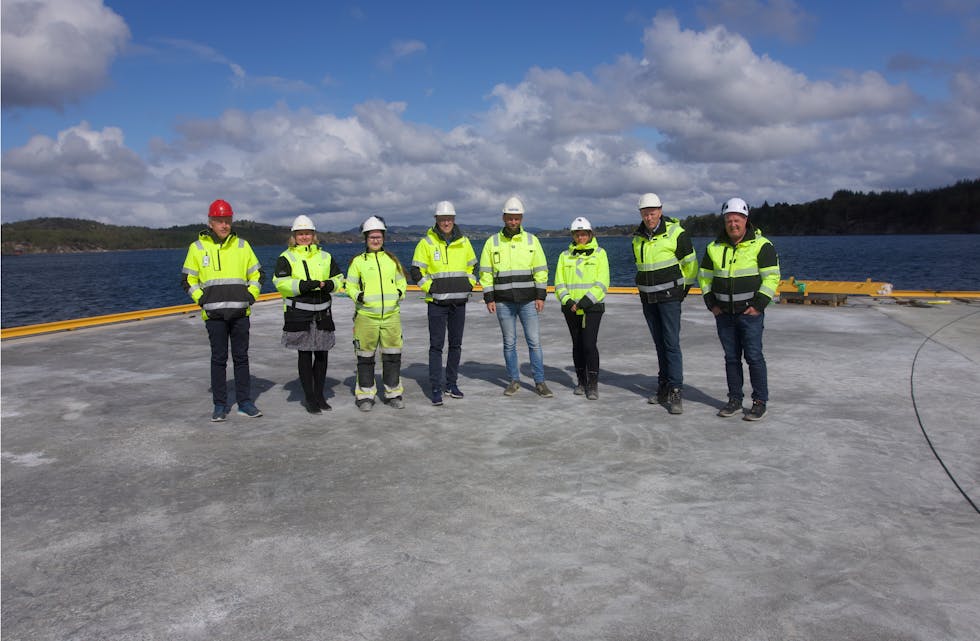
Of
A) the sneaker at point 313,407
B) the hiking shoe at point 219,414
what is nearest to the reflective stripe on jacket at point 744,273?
the sneaker at point 313,407

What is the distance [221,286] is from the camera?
586cm

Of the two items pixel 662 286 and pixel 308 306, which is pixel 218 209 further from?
pixel 662 286

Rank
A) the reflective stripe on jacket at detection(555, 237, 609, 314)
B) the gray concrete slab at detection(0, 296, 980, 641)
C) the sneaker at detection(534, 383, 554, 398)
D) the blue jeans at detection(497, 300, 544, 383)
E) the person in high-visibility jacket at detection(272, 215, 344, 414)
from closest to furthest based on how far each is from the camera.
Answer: the gray concrete slab at detection(0, 296, 980, 641), the person in high-visibility jacket at detection(272, 215, 344, 414), the reflective stripe on jacket at detection(555, 237, 609, 314), the sneaker at detection(534, 383, 554, 398), the blue jeans at detection(497, 300, 544, 383)

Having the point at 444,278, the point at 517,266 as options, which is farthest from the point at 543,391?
the point at 444,278

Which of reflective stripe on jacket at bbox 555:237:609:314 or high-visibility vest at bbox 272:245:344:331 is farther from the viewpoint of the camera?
reflective stripe on jacket at bbox 555:237:609:314

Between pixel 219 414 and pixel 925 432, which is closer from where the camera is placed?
pixel 925 432

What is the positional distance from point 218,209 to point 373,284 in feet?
5.25

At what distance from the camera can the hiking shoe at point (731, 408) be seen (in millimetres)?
5730

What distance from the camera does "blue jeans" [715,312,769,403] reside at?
562cm

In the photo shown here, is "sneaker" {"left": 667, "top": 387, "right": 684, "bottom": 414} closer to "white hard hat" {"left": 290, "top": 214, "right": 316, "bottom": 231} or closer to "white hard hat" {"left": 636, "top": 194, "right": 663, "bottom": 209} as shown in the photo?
"white hard hat" {"left": 636, "top": 194, "right": 663, "bottom": 209}

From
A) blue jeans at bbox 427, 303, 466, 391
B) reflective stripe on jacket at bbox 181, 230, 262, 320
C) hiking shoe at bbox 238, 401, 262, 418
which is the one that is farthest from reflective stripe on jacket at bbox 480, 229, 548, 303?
hiking shoe at bbox 238, 401, 262, 418

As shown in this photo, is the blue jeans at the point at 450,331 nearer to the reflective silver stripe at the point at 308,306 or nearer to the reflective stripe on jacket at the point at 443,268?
the reflective stripe on jacket at the point at 443,268

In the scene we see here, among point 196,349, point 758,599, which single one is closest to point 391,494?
point 758,599

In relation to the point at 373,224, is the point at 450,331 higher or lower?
lower
